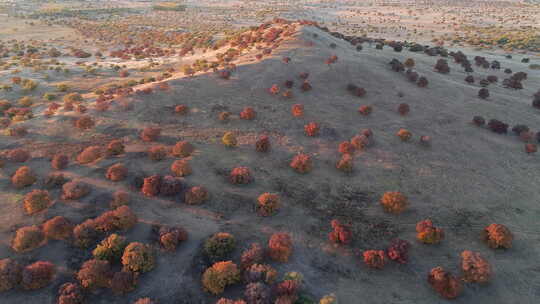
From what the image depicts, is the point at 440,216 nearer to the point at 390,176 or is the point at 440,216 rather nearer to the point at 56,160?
the point at 390,176

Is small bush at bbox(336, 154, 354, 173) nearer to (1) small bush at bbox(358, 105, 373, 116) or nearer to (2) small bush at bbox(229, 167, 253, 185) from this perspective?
(2) small bush at bbox(229, 167, 253, 185)

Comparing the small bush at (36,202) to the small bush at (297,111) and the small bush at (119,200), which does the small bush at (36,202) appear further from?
the small bush at (297,111)

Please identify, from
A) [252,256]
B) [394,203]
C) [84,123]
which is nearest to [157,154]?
[84,123]

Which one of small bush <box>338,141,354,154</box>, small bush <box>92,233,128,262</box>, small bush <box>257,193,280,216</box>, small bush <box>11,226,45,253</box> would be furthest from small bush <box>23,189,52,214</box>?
small bush <box>338,141,354,154</box>

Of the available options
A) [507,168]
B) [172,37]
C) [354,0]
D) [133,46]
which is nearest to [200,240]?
[507,168]

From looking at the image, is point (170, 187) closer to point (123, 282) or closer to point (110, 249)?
point (110, 249)

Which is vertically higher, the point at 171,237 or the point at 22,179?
the point at 22,179
